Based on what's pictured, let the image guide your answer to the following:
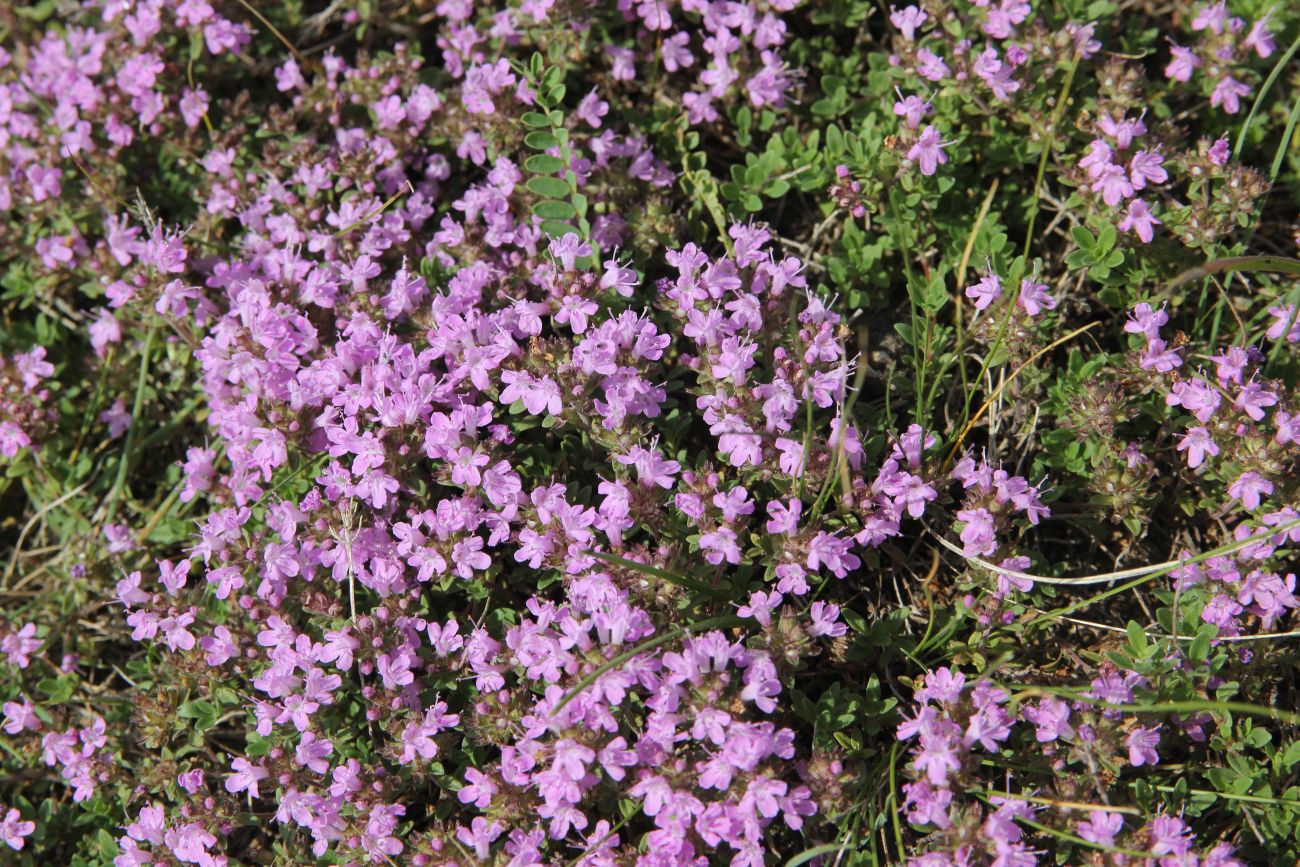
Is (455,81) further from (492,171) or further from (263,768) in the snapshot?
(263,768)

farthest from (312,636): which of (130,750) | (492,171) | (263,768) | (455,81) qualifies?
(455,81)

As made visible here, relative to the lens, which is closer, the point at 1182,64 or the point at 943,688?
the point at 943,688

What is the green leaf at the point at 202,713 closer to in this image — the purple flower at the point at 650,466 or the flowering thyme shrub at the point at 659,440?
the flowering thyme shrub at the point at 659,440

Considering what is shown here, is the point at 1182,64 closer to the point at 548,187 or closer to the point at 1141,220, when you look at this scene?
the point at 1141,220

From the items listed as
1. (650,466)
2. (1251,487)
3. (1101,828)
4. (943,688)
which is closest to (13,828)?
(650,466)

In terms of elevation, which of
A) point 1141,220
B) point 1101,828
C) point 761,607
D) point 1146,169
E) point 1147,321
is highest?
point 1146,169

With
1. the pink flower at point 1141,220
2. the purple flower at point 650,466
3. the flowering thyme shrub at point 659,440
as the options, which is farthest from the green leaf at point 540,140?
the pink flower at point 1141,220
